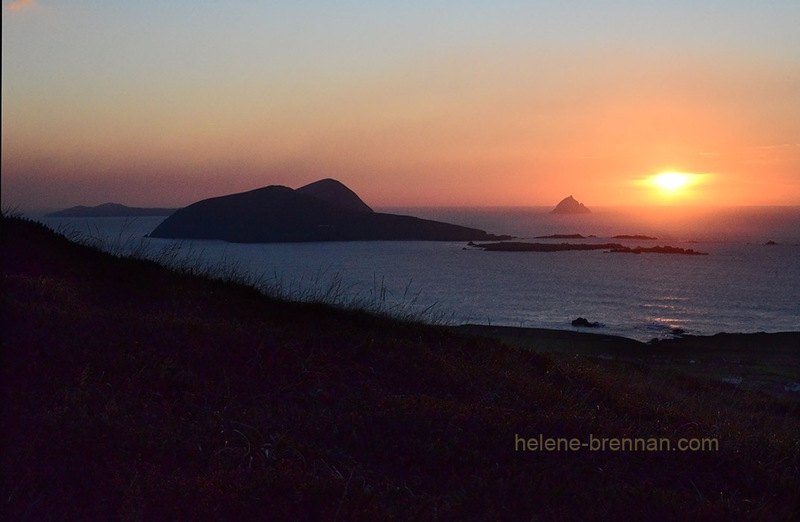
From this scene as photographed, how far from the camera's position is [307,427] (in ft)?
16.2

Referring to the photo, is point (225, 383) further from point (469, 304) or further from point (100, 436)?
point (469, 304)

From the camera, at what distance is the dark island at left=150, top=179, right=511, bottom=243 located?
135625mm

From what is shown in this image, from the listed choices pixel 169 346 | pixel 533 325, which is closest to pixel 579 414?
pixel 169 346

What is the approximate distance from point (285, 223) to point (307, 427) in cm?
14182

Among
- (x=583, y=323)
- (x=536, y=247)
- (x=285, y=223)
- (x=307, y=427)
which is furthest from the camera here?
(x=285, y=223)

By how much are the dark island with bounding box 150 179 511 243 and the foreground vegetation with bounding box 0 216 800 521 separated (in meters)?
128

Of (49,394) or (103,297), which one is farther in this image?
(103,297)

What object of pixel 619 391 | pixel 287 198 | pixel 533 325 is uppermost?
pixel 287 198

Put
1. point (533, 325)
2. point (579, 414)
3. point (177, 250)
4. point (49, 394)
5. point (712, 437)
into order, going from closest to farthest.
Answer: point (49, 394) → point (712, 437) → point (579, 414) → point (177, 250) → point (533, 325)

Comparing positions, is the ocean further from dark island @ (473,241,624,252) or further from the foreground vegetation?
dark island @ (473,241,624,252)

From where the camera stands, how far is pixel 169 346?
6.21 meters

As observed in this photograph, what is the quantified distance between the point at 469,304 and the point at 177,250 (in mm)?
49559

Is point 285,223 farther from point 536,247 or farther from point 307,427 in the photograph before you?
point 307,427

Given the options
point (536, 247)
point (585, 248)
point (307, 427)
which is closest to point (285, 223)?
point (536, 247)
